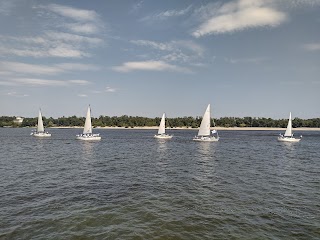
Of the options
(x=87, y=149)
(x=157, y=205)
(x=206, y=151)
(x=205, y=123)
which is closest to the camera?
(x=157, y=205)

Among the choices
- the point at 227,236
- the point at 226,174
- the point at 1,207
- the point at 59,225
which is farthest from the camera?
the point at 226,174

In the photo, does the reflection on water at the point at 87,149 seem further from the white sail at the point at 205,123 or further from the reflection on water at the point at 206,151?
the white sail at the point at 205,123

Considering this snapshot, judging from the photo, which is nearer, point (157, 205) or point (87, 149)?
point (157, 205)

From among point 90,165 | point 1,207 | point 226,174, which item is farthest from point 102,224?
point 90,165

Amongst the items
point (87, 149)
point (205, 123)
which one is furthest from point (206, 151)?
point (87, 149)

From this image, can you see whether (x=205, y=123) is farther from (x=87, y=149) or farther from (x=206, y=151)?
(x=87, y=149)

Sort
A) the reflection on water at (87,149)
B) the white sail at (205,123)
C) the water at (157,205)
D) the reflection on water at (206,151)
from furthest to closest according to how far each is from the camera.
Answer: the white sail at (205,123)
the reflection on water at (87,149)
the reflection on water at (206,151)
the water at (157,205)

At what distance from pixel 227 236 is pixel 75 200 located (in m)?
15.7

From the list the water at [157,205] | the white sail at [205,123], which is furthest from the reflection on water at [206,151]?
the water at [157,205]

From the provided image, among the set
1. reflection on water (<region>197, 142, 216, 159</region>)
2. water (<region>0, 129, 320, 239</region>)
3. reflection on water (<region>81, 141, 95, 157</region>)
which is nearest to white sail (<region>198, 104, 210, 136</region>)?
reflection on water (<region>197, 142, 216, 159</region>)

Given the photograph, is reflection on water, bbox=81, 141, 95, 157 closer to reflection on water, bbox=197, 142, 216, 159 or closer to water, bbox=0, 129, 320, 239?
reflection on water, bbox=197, 142, 216, 159

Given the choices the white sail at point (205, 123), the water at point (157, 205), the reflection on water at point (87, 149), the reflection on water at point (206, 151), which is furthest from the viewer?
the white sail at point (205, 123)

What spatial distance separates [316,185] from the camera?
3806 cm

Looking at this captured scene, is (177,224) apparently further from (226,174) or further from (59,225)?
(226,174)
